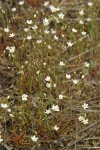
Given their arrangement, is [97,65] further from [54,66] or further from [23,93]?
[23,93]

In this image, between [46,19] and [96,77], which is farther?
[46,19]

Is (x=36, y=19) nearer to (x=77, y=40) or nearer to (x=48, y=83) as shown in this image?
(x=77, y=40)

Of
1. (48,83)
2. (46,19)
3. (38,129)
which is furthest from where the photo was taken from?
(46,19)

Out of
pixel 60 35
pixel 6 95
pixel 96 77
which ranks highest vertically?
pixel 60 35

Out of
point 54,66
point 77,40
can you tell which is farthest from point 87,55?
point 54,66

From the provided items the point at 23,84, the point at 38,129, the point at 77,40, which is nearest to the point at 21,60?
the point at 23,84

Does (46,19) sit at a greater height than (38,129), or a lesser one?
greater

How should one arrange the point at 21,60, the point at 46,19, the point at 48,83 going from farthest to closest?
the point at 46,19 < the point at 21,60 < the point at 48,83
